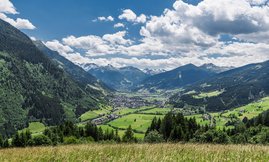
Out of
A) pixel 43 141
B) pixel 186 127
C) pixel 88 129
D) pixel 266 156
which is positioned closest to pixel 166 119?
pixel 186 127

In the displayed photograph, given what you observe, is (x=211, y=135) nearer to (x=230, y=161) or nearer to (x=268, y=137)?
(x=268, y=137)

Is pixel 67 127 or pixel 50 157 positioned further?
pixel 67 127

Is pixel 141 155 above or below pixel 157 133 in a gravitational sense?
above

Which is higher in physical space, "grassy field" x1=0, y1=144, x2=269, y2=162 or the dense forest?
"grassy field" x1=0, y1=144, x2=269, y2=162

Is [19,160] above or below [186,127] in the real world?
above

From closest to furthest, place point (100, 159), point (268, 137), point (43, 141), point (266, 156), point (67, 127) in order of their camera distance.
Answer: point (100, 159)
point (266, 156)
point (268, 137)
point (43, 141)
point (67, 127)

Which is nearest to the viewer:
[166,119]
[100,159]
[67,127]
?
[100,159]

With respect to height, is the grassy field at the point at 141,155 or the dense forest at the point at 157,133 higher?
the grassy field at the point at 141,155

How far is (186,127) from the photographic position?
A: 10706 centimetres

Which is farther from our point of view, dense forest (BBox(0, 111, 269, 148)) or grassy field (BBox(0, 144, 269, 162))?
dense forest (BBox(0, 111, 269, 148))

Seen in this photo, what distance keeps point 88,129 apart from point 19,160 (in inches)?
4725

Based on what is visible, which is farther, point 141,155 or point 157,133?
point 157,133

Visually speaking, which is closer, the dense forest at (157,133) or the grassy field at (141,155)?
the grassy field at (141,155)

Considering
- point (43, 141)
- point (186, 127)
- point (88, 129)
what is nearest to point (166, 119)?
point (186, 127)
